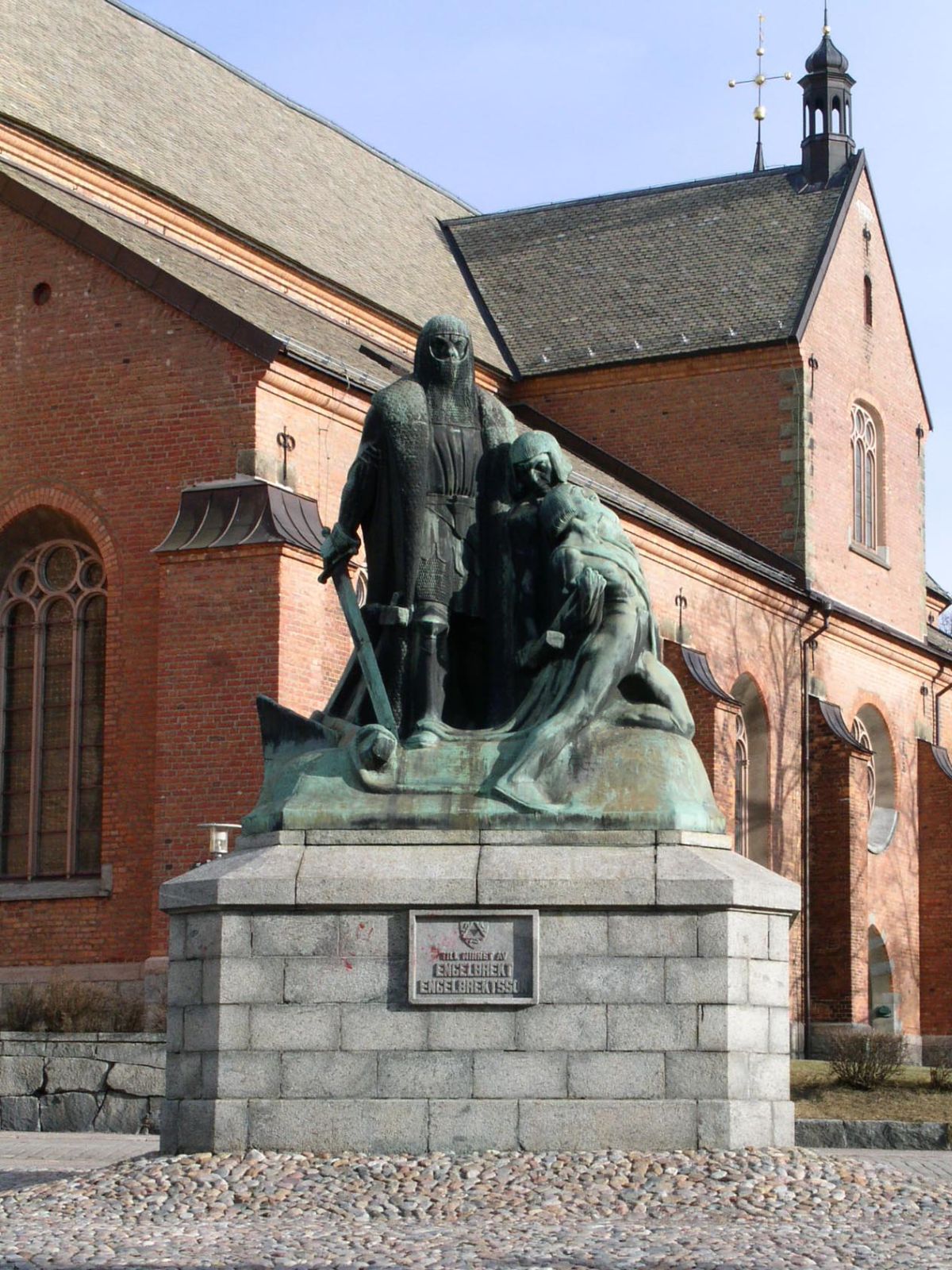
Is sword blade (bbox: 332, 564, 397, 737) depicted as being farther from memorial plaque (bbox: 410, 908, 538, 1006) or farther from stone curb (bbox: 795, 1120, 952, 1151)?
stone curb (bbox: 795, 1120, 952, 1151)

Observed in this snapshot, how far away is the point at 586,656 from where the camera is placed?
11.7 m

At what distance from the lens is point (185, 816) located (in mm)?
22984

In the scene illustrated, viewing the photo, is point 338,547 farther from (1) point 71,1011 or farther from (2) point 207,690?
(1) point 71,1011

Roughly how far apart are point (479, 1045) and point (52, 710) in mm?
15260

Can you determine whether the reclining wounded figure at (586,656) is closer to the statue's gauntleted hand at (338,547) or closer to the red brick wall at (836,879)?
the statue's gauntleted hand at (338,547)

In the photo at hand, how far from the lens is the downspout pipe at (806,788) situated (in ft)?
114

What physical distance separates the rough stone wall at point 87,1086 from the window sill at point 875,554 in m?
23.6

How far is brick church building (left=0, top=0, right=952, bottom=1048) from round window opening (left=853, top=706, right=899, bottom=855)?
7 centimetres

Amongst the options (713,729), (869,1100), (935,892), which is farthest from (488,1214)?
(935,892)

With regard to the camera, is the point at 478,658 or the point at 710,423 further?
the point at 710,423

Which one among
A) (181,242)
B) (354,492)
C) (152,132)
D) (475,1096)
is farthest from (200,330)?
(475,1096)

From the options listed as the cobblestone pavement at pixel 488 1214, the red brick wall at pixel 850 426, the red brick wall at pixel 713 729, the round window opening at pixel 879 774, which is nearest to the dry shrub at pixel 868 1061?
the red brick wall at pixel 713 729

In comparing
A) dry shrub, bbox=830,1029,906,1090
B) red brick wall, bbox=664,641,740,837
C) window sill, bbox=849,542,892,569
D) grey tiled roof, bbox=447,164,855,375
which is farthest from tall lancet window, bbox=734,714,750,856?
dry shrub, bbox=830,1029,906,1090

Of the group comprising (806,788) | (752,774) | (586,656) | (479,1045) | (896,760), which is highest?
(896,760)
